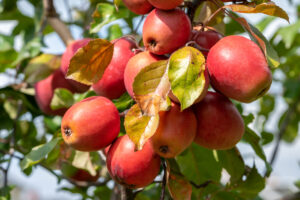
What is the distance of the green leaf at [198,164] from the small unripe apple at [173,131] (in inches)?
21.0

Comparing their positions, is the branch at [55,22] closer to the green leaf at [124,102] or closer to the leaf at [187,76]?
the green leaf at [124,102]

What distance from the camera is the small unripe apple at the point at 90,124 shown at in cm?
96

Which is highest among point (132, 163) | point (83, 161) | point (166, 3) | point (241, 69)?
point (166, 3)

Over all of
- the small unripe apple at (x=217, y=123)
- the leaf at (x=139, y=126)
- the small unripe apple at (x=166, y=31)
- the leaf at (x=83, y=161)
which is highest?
the small unripe apple at (x=166, y=31)

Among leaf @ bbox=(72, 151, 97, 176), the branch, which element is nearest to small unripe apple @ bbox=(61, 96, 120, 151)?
leaf @ bbox=(72, 151, 97, 176)

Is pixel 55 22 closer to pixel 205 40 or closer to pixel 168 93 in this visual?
pixel 205 40

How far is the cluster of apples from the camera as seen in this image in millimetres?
885

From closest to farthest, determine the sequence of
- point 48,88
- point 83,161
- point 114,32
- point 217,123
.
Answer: point 217,123, point 83,161, point 114,32, point 48,88

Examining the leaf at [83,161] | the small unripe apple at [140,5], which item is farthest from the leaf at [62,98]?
the small unripe apple at [140,5]

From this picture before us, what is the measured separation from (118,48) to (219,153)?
504 millimetres

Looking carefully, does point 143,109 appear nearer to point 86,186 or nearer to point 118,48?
point 118,48

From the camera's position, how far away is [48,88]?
1772 mm

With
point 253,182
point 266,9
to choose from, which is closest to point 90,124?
point 266,9

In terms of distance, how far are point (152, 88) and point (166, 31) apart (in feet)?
0.47
